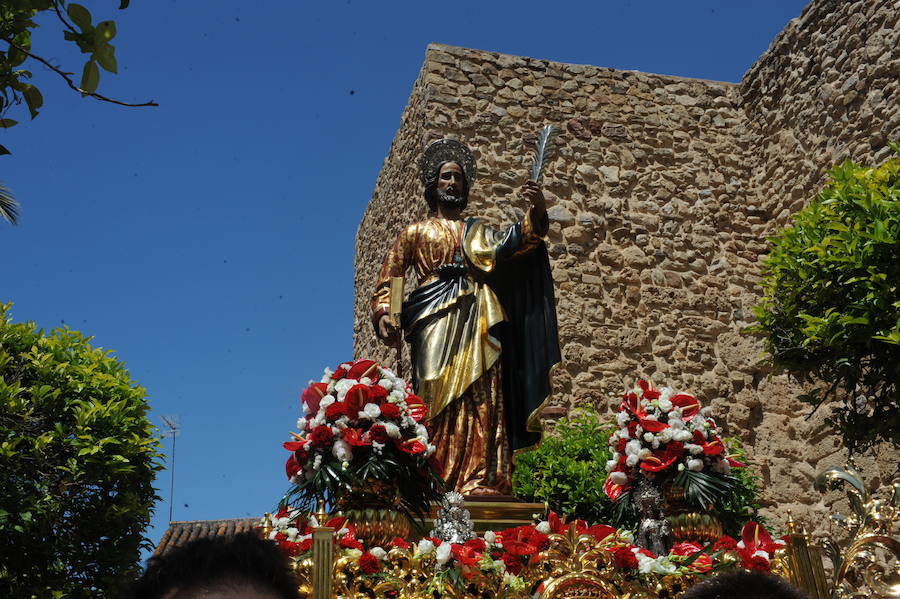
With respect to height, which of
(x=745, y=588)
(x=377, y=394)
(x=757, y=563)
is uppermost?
(x=377, y=394)

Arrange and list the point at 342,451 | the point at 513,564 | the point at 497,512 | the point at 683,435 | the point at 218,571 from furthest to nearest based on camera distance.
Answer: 1. the point at 497,512
2. the point at 683,435
3. the point at 342,451
4. the point at 513,564
5. the point at 218,571

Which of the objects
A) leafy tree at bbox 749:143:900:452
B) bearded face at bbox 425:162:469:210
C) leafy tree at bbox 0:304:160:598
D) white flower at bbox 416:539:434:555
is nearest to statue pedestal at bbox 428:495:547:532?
white flower at bbox 416:539:434:555

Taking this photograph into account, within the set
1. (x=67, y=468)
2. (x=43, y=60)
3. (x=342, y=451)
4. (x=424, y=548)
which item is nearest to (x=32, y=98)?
(x=43, y=60)

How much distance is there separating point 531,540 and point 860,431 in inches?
182

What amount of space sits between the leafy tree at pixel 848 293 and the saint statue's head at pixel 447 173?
117 inches

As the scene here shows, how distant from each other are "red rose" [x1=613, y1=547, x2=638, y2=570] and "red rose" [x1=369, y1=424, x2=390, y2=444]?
107cm

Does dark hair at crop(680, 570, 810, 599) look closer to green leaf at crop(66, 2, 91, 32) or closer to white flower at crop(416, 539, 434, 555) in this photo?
white flower at crop(416, 539, 434, 555)

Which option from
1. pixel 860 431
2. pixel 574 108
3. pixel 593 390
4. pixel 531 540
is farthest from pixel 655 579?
pixel 574 108

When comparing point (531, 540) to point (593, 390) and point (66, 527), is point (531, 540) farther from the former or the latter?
point (593, 390)

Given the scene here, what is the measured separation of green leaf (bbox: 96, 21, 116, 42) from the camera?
2695 mm

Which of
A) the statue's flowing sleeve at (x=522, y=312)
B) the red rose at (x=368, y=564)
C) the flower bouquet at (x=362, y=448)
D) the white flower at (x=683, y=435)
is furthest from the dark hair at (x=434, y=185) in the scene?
the red rose at (x=368, y=564)

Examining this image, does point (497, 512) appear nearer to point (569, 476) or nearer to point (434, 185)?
point (434, 185)

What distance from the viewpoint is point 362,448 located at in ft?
13.2

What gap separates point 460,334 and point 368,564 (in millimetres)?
2146
